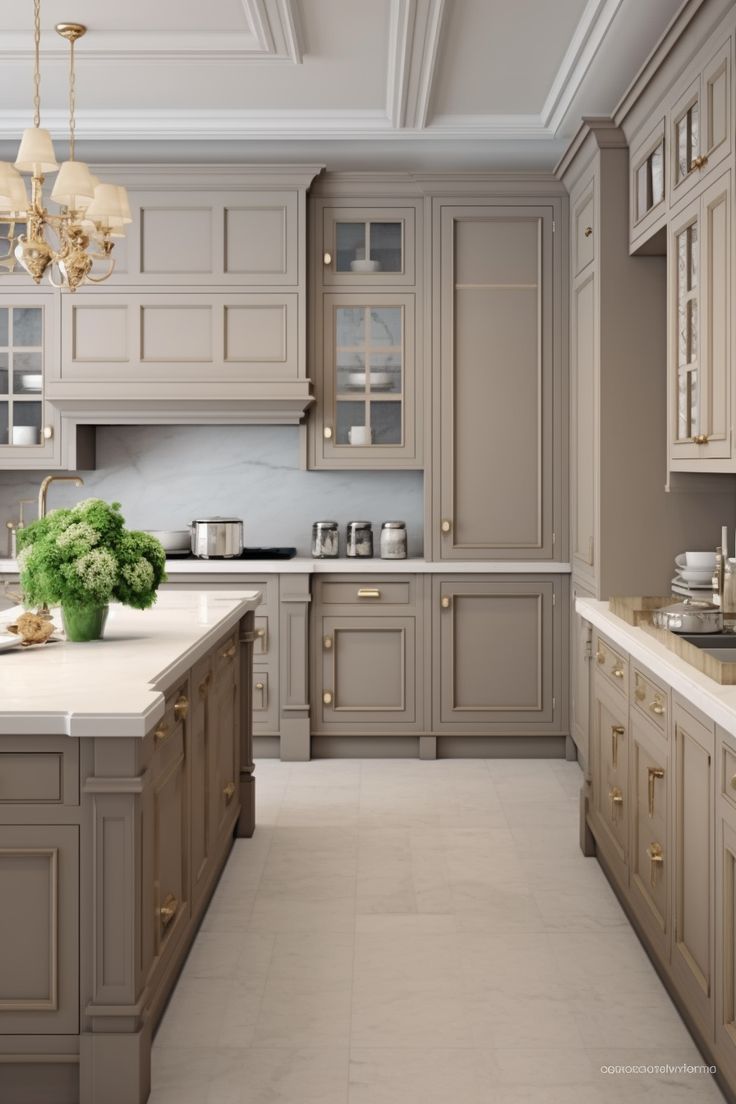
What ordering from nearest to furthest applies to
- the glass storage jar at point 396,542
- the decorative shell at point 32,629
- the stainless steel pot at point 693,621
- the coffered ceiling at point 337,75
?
1. the decorative shell at point 32,629
2. the stainless steel pot at point 693,621
3. the coffered ceiling at point 337,75
4. the glass storage jar at point 396,542

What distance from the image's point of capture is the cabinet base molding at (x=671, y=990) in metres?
2.29

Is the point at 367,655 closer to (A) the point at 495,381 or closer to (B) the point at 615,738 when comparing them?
(A) the point at 495,381

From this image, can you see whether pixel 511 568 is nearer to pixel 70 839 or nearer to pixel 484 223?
pixel 484 223

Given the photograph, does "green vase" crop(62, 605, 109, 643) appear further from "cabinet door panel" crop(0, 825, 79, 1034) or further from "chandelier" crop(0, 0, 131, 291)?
"chandelier" crop(0, 0, 131, 291)

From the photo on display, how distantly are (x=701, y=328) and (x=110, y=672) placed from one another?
194 cm

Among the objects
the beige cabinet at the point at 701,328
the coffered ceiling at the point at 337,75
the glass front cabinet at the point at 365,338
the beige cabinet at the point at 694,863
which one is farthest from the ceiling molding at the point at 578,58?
the beige cabinet at the point at 694,863

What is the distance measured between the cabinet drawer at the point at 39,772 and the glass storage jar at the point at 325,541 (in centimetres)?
327

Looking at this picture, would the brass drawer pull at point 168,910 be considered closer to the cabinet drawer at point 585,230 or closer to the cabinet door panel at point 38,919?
the cabinet door panel at point 38,919

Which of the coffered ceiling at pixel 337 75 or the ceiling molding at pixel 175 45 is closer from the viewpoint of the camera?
the coffered ceiling at pixel 337 75

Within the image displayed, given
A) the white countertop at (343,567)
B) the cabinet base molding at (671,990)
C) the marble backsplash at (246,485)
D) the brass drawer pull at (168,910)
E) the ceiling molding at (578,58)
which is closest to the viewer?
the cabinet base molding at (671,990)

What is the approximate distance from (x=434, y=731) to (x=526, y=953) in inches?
87.6

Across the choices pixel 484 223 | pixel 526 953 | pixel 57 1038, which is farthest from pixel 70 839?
pixel 484 223

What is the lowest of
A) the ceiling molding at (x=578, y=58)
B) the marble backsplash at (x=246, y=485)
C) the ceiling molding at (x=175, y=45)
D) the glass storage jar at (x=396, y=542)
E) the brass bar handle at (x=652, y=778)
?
the brass bar handle at (x=652, y=778)

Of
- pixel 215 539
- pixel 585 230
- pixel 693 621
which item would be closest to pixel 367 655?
pixel 215 539
